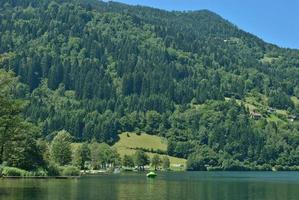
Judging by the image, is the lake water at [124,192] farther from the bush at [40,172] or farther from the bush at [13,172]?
the bush at [40,172]

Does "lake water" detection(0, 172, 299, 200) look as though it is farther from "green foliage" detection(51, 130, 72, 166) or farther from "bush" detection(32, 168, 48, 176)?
"green foliage" detection(51, 130, 72, 166)

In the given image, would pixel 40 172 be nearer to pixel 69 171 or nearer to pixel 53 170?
pixel 53 170

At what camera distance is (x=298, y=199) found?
3100 inches

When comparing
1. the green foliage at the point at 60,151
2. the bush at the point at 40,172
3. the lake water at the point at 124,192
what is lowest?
the lake water at the point at 124,192

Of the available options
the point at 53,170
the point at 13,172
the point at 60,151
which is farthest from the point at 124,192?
the point at 60,151

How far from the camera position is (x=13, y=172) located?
123438mm

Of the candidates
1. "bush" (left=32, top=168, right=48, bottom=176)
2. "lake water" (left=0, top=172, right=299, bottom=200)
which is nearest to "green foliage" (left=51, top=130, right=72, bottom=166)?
"bush" (left=32, top=168, right=48, bottom=176)

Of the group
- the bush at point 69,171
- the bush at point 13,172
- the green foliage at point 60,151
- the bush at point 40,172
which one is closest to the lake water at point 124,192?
the bush at point 13,172

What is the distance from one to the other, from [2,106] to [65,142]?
98.5 m

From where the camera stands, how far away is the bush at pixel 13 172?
119494mm

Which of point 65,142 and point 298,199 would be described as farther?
point 65,142

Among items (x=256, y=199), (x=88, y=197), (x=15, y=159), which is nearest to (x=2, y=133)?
(x=88, y=197)

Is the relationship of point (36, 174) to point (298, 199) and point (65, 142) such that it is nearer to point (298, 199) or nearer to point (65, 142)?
point (65, 142)

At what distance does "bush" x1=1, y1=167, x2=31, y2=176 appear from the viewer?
11949 cm
